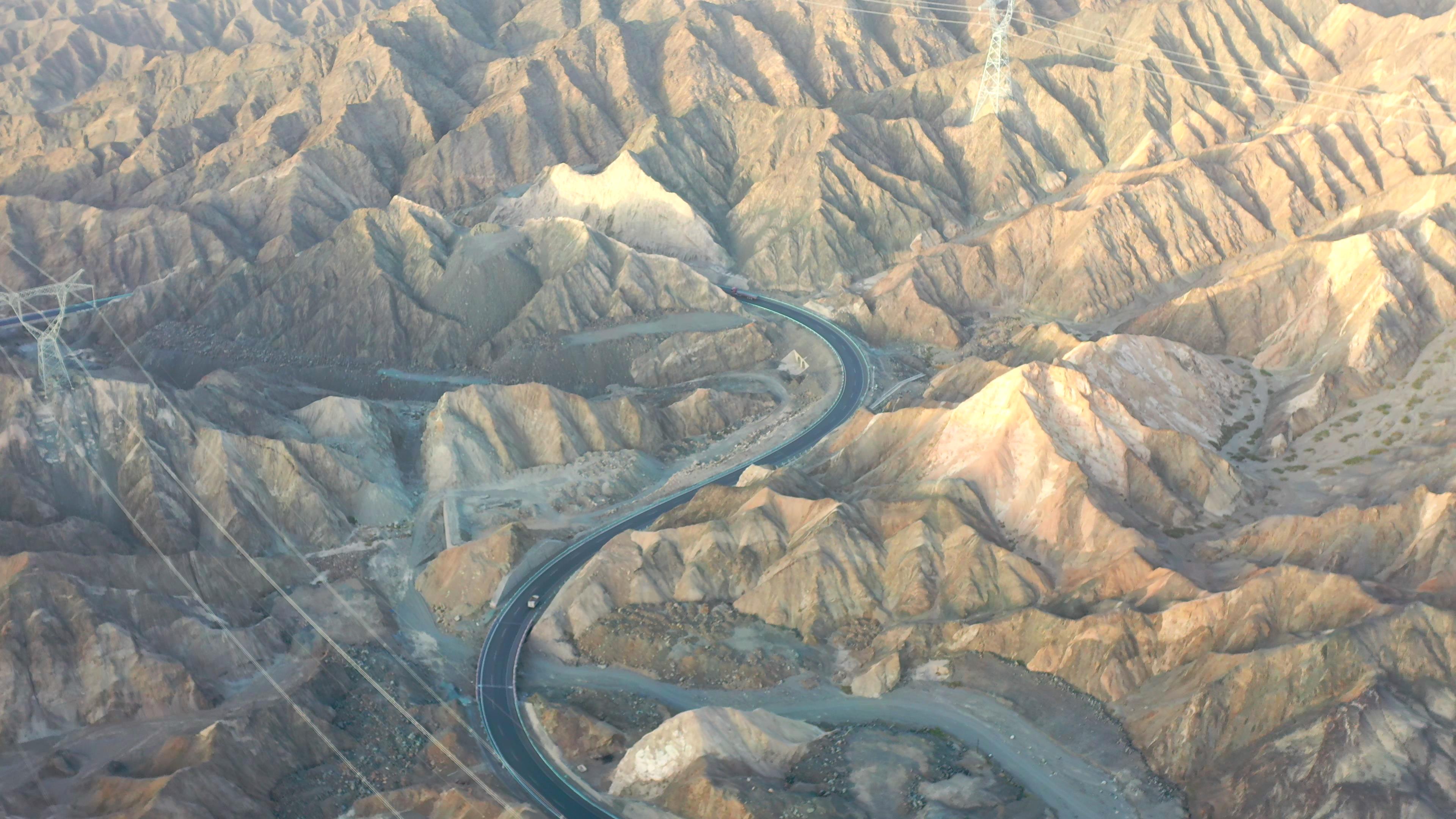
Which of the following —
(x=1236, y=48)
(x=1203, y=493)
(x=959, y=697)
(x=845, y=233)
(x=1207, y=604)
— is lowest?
(x=959, y=697)

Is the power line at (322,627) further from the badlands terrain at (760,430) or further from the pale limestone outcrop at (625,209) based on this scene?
the pale limestone outcrop at (625,209)

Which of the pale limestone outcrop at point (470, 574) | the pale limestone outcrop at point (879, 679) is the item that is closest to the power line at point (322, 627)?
the pale limestone outcrop at point (470, 574)

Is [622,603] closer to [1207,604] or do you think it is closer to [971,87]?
[1207,604]

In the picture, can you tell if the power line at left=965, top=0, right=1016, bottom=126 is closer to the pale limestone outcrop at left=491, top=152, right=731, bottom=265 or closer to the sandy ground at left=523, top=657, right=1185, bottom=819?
the pale limestone outcrop at left=491, top=152, right=731, bottom=265

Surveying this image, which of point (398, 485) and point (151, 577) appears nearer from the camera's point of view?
point (151, 577)

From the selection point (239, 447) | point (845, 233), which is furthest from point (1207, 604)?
point (845, 233)

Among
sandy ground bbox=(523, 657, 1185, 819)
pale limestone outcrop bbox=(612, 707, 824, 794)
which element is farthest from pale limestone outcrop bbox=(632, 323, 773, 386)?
pale limestone outcrop bbox=(612, 707, 824, 794)

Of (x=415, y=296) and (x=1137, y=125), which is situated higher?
(x=1137, y=125)

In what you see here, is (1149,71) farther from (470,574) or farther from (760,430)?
(470,574)
